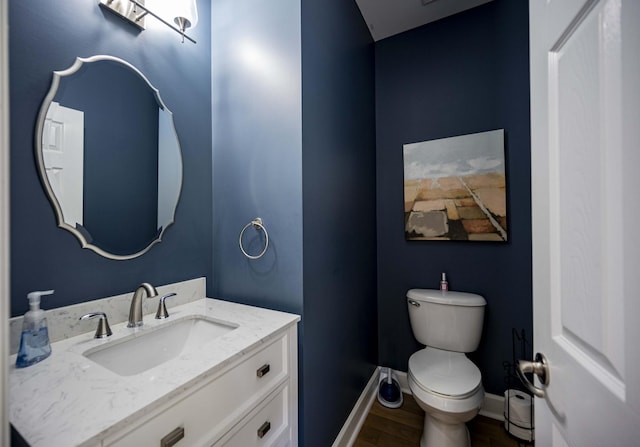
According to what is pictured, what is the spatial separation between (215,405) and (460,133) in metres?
2.07

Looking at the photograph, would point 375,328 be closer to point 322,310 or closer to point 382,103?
point 322,310

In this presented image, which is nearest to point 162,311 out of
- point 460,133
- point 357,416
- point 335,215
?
point 335,215

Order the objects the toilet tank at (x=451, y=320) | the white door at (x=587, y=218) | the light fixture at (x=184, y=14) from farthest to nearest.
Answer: the toilet tank at (x=451, y=320)
the light fixture at (x=184, y=14)
the white door at (x=587, y=218)

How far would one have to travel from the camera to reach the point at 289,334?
3.34 feet

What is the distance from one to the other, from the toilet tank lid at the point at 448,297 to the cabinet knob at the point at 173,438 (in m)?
1.52

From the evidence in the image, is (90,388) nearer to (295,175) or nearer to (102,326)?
(102,326)

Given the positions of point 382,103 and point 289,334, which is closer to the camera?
point 289,334

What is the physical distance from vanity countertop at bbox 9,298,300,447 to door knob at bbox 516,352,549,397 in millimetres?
728

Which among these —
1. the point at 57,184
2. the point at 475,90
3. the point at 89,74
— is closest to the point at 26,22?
the point at 89,74

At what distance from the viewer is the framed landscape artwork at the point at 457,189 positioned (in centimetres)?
169

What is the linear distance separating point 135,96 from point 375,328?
2.10 meters

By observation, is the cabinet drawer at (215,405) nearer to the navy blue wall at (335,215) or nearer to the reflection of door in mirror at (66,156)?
the navy blue wall at (335,215)

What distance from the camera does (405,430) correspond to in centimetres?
160

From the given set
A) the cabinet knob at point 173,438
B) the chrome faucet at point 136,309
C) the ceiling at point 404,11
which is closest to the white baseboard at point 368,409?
the cabinet knob at point 173,438
